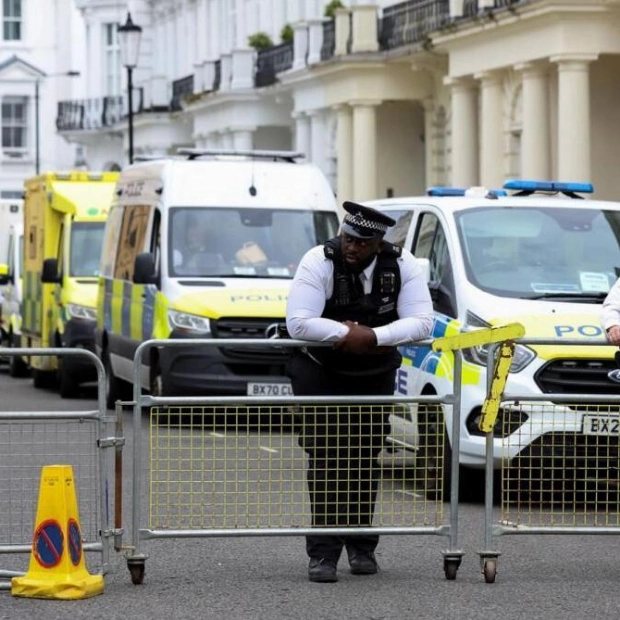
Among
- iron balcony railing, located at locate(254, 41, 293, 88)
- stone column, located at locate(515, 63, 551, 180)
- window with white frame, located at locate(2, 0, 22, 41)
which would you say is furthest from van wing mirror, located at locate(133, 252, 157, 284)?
window with white frame, located at locate(2, 0, 22, 41)

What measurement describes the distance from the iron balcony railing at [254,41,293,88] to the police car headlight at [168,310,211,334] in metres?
30.1

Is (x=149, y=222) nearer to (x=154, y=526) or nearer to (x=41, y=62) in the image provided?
(x=154, y=526)

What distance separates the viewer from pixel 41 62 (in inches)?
3723

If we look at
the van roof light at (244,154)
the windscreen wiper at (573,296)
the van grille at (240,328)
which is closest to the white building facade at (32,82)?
the van roof light at (244,154)

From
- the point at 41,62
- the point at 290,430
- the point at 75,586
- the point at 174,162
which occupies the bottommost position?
the point at 75,586

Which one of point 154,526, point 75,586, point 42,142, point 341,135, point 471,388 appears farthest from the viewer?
point 42,142

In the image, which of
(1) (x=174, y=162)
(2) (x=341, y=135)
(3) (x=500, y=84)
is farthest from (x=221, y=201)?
(2) (x=341, y=135)

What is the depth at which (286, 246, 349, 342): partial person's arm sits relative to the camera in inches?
383

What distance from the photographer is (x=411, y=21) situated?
4016cm

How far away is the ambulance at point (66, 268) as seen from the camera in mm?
23656

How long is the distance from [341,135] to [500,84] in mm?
9432

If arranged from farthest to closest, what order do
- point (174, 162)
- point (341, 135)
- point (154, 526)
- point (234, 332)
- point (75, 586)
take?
point (341, 135), point (174, 162), point (234, 332), point (154, 526), point (75, 586)

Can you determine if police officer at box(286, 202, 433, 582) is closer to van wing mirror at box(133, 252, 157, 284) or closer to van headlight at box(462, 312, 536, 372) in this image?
van headlight at box(462, 312, 536, 372)

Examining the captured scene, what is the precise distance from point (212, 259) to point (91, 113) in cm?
5414
